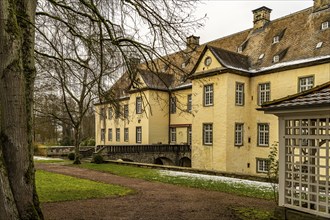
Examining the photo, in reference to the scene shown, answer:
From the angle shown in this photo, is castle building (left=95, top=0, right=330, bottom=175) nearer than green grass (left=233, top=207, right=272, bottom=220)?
No

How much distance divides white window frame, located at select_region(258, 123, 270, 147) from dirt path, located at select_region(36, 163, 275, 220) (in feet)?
40.3

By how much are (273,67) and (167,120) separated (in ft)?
43.5

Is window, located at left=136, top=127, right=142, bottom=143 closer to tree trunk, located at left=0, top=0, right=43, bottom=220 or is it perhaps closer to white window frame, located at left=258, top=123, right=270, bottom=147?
white window frame, located at left=258, top=123, right=270, bottom=147

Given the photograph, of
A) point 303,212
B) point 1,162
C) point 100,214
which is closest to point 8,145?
point 1,162

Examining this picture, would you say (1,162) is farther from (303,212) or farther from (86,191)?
(86,191)

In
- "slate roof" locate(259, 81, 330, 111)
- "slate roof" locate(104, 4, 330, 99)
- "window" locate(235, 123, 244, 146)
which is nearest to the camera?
"slate roof" locate(259, 81, 330, 111)

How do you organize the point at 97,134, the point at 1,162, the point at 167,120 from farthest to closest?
the point at 97,134, the point at 167,120, the point at 1,162

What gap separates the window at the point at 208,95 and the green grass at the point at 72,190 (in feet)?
42.2

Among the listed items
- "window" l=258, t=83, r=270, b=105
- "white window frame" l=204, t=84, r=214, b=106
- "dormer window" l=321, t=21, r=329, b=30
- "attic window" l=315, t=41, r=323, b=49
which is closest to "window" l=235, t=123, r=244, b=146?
"window" l=258, t=83, r=270, b=105

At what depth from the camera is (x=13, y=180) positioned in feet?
18.8

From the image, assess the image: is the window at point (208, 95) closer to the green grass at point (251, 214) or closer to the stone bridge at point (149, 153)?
the stone bridge at point (149, 153)

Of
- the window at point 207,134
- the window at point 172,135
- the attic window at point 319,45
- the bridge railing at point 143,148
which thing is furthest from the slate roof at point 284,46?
the window at point 172,135

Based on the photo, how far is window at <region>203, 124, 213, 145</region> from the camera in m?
24.9

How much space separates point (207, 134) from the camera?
82.8ft
